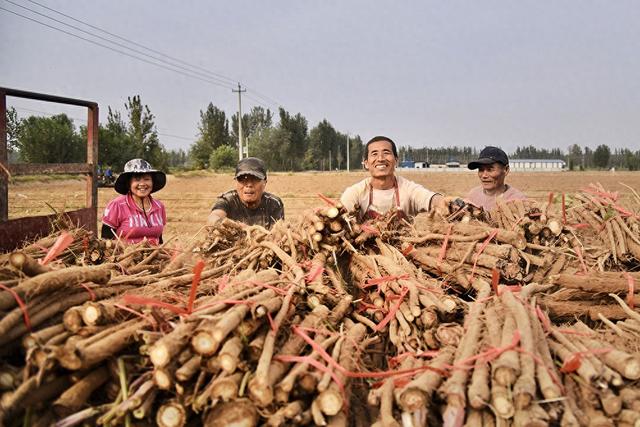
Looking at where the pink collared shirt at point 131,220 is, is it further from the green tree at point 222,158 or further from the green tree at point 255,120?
the green tree at point 255,120

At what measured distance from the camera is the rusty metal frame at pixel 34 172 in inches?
158

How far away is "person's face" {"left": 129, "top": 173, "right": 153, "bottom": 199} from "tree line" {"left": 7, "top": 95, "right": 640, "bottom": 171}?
17325mm

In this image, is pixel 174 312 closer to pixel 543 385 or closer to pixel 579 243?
pixel 543 385

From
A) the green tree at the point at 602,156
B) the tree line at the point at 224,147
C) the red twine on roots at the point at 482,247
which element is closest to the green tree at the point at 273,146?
the tree line at the point at 224,147

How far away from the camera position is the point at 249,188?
5.40m

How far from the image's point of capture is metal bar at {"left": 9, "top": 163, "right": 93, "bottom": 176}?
4.35 metres

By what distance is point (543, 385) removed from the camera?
211 centimetres

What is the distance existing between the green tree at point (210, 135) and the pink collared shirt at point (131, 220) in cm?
7051

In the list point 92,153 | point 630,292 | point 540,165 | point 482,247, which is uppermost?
point 540,165

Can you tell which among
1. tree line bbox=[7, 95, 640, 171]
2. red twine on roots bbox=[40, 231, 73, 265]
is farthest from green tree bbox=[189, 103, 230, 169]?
red twine on roots bbox=[40, 231, 73, 265]

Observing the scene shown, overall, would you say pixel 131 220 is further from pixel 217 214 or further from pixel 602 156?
pixel 602 156

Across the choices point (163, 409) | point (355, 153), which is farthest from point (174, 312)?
point (355, 153)

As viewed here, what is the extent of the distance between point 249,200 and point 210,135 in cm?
7551

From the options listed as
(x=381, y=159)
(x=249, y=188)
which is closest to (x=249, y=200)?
(x=249, y=188)
